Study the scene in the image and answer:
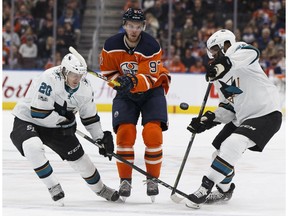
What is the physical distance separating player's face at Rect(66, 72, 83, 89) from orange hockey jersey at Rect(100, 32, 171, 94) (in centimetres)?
45

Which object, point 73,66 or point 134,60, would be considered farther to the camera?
point 134,60

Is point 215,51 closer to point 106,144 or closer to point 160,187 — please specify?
point 106,144

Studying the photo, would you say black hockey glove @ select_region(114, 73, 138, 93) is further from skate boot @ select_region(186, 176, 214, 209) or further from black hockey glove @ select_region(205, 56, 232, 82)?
skate boot @ select_region(186, 176, 214, 209)

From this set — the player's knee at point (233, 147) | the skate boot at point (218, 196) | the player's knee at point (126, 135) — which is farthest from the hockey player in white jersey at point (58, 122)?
the player's knee at point (233, 147)

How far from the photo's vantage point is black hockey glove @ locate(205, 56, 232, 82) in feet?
15.7

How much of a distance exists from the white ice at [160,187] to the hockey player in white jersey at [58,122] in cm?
18

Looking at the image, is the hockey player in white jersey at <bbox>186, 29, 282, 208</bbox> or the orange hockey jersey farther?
the orange hockey jersey

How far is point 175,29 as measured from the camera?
42.5ft

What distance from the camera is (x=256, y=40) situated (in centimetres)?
1288

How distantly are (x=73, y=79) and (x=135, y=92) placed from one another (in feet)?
1.81

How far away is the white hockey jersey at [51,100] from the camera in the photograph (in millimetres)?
4789

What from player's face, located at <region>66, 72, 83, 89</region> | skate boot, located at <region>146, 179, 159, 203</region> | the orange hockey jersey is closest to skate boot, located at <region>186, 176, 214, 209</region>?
skate boot, located at <region>146, 179, 159, 203</region>

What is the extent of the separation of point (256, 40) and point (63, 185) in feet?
25.2

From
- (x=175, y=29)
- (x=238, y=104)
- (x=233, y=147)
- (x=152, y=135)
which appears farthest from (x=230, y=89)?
(x=175, y=29)
